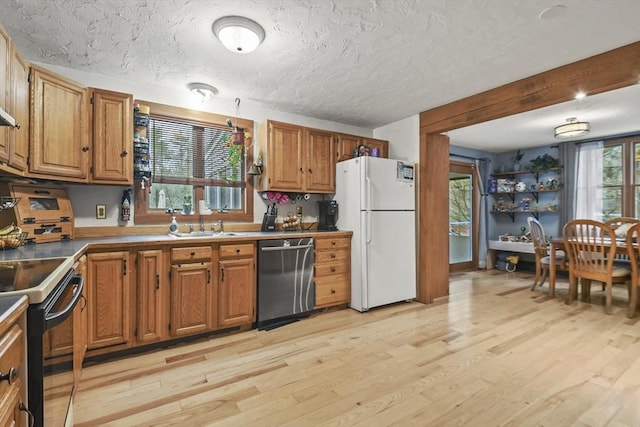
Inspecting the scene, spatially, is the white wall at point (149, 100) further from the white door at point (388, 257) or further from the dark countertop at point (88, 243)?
the white door at point (388, 257)

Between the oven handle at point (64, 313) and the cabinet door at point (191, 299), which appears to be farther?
the cabinet door at point (191, 299)

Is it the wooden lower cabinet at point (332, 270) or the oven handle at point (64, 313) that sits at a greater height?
the oven handle at point (64, 313)

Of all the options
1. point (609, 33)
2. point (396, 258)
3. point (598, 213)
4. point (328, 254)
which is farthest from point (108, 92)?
point (598, 213)

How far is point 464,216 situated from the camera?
233 inches

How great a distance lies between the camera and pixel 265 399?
1821 mm

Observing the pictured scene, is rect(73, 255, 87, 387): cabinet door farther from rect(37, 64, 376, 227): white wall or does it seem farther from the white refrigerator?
the white refrigerator

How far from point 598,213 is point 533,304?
2.70 metres

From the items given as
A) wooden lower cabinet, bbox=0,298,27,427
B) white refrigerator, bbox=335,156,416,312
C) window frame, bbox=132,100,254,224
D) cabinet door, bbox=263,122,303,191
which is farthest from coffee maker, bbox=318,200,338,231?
wooden lower cabinet, bbox=0,298,27,427

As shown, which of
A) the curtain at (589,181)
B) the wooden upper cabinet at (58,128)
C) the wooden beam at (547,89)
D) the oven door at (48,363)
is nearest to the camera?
the oven door at (48,363)

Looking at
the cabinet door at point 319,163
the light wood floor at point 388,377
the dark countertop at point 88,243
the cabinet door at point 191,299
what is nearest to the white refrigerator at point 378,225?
the cabinet door at point 319,163

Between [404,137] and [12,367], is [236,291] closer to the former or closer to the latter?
[12,367]

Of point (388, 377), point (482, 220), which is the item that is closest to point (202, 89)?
point (388, 377)

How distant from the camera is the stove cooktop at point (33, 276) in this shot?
0.97 m

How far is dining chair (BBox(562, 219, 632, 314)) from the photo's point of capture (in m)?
3.36
